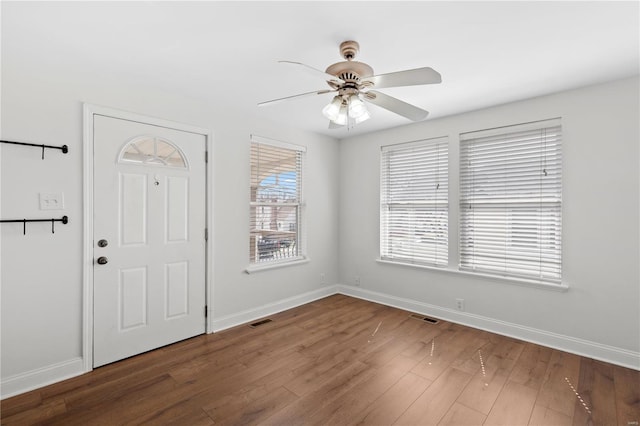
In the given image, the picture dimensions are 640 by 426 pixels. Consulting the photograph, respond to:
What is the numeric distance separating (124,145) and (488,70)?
3.19 meters

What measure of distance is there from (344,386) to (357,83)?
2.20m

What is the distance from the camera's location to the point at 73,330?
2.52 metres

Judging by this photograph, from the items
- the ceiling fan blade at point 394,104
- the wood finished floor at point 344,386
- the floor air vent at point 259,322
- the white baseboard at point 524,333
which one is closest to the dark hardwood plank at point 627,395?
the wood finished floor at point 344,386

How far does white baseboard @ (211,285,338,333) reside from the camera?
136 inches

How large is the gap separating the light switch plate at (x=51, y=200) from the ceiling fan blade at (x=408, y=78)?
2.52m

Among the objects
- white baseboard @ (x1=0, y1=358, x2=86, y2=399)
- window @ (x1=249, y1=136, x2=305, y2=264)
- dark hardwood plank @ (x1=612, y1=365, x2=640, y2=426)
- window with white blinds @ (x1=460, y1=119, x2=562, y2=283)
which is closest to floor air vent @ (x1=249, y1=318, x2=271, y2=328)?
window @ (x1=249, y1=136, x2=305, y2=264)

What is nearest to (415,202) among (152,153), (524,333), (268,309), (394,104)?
(524,333)

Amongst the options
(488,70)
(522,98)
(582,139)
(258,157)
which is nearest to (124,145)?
(258,157)

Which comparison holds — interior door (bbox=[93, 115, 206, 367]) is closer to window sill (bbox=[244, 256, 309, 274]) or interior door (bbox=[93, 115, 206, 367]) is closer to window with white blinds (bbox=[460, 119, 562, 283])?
window sill (bbox=[244, 256, 309, 274])

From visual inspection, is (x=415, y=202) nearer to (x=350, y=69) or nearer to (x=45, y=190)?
(x=350, y=69)

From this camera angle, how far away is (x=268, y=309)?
12.9ft

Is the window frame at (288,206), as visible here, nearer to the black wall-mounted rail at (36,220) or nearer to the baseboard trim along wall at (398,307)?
the baseboard trim along wall at (398,307)

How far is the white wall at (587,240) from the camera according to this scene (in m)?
2.65

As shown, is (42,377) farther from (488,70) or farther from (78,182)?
(488,70)
